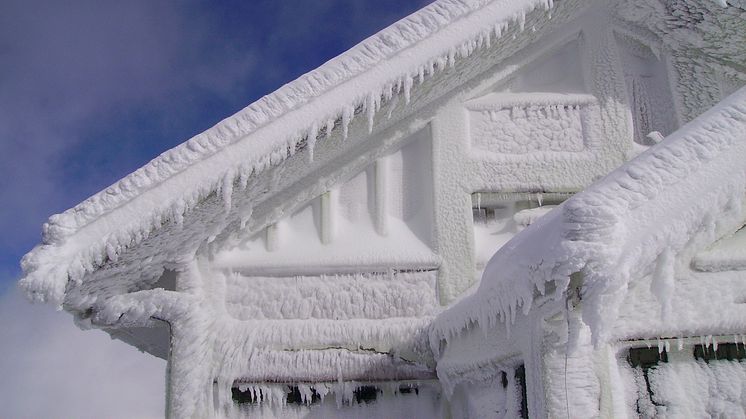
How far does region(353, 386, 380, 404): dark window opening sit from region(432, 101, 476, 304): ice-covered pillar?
0.59 meters

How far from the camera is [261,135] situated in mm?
3184

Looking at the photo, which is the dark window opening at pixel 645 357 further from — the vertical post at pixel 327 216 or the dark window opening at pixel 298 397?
the vertical post at pixel 327 216

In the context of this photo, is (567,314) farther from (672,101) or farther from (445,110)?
(672,101)

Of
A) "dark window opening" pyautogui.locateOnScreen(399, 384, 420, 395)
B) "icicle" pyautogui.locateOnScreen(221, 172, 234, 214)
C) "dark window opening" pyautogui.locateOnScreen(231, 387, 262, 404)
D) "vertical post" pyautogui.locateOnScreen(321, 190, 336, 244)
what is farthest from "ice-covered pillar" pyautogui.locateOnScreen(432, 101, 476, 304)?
"icicle" pyautogui.locateOnScreen(221, 172, 234, 214)

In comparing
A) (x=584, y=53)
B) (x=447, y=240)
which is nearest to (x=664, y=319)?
(x=447, y=240)

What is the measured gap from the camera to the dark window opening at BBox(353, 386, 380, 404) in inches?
138

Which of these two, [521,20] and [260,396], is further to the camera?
[521,20]

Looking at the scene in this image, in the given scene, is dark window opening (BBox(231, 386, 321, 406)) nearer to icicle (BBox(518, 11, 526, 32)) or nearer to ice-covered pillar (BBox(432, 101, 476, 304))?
ice-covered pillar (BBox(432, 101, 476, 304))

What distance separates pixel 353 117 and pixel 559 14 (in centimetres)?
Answer: 157

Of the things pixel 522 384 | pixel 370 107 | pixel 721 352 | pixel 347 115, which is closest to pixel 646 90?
pixel 370 107

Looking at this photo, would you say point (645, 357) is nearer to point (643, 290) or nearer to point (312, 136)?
point (643, 290)

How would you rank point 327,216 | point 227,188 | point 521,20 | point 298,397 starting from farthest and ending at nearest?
point 327,216, point 521,20, point 298,397, point 227,188

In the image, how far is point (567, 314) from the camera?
211 centimetres

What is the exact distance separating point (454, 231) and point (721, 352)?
1.59 meters
